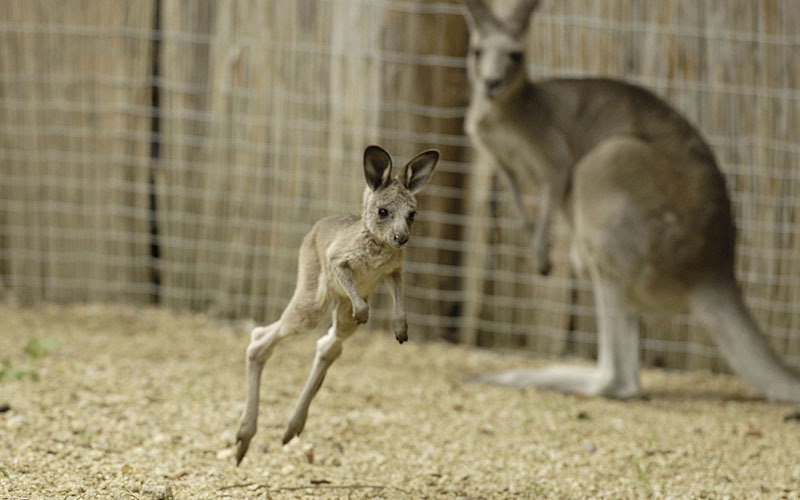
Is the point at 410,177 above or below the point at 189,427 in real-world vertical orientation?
above

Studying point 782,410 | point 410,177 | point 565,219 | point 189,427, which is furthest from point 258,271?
point 410,177

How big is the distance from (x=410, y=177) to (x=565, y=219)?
2.56 meters

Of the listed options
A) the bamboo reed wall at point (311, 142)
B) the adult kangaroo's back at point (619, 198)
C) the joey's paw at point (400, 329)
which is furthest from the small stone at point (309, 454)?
the bamboo reed wall at point (311, 142)

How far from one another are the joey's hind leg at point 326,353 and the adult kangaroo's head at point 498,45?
2.08 m

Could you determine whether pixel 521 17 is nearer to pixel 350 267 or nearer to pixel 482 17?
pixel 482 17

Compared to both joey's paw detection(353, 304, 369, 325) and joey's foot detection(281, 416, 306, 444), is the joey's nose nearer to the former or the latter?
joey's foot detection(281, 416, 306, 444)

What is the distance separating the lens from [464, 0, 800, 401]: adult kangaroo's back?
4.35 metres

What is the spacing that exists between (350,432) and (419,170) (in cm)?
140

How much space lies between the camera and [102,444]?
3.05m

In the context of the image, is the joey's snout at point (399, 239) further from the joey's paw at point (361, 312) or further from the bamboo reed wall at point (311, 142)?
the bamboo reed wall at point (311, 142)

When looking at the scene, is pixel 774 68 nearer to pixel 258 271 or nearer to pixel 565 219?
pixel 565 219

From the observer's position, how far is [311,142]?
529 centimetres

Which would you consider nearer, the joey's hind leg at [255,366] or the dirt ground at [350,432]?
the joey's hind leg at [255,366]

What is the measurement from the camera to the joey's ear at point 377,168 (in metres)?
2.24
